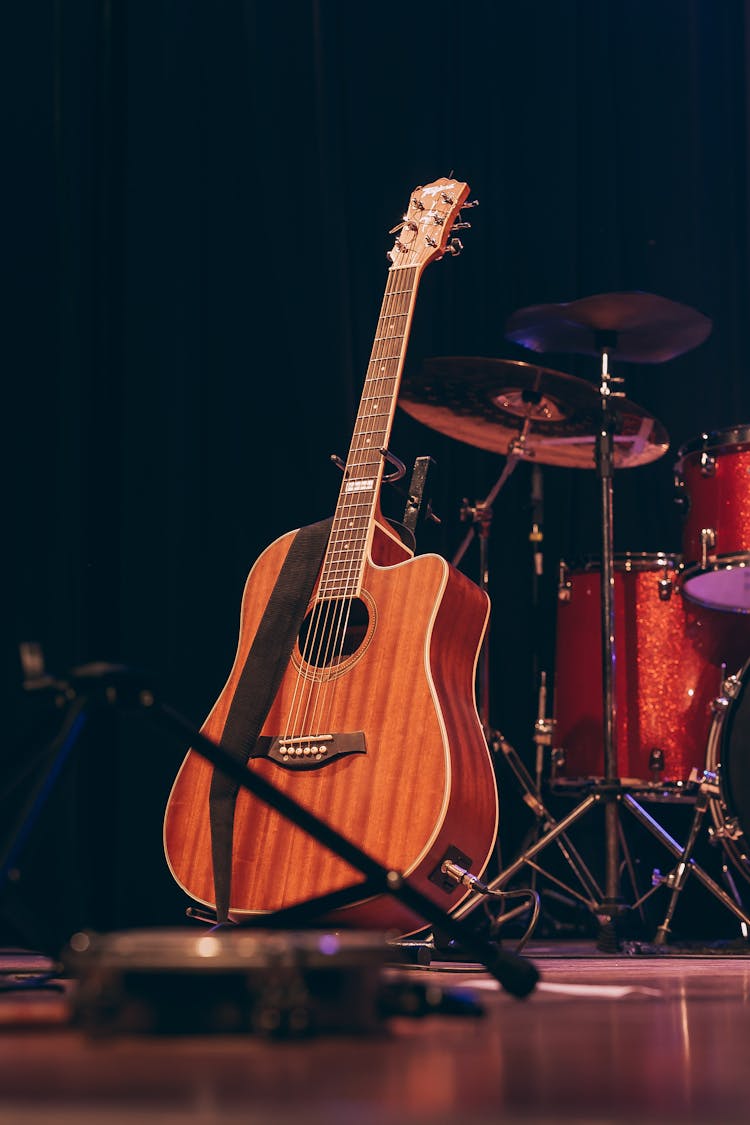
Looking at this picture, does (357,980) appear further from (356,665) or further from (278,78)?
(278,78)

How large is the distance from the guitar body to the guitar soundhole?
2 cm

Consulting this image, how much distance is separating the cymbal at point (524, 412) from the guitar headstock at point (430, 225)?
26 centimetres

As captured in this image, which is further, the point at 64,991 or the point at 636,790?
the point at 636,790

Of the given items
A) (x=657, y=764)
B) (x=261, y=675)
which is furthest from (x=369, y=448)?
(x=657, y=764)

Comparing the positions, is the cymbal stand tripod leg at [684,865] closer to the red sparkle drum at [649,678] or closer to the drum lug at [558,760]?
the red sparkle drum at [649,678]

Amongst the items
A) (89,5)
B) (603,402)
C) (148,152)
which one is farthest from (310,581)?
(89,5)

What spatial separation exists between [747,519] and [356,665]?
113 centimetres

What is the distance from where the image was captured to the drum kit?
332 centimetres

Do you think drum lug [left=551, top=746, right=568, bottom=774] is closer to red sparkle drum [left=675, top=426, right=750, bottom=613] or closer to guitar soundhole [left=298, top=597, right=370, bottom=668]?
red sparkle drum [left=675, top=426, right=750, bottom=613]

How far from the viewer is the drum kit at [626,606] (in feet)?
10.9

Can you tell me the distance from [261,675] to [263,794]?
1.44 m

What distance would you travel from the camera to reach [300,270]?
13.2ft

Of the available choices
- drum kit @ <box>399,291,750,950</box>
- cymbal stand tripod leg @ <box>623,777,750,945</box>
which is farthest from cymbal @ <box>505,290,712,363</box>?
cymbal stand tripod leg @ <box>623,777,750,945</box>

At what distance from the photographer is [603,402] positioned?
11.2ft
